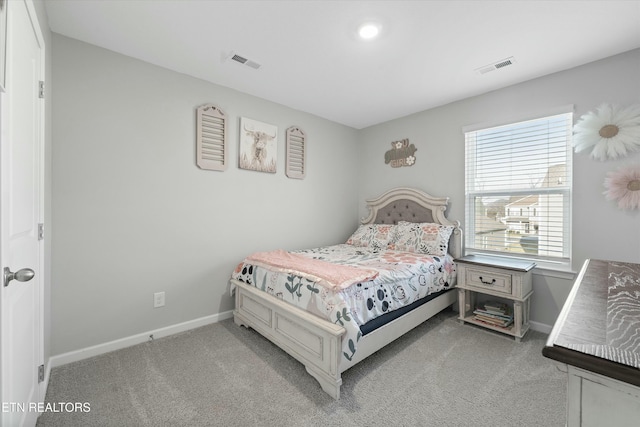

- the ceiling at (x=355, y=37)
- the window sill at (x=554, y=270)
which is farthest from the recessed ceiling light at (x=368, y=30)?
the window sill at (x=554, y=270)

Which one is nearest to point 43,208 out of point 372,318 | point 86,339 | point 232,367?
point 86,339

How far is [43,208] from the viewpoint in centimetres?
162

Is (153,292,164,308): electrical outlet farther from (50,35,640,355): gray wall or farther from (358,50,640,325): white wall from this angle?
(358,50,640,325): white wall

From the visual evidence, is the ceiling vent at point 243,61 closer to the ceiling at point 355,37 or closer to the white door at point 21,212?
the ceiling at point 355,37

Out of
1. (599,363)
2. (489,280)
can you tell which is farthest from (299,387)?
(489,280)

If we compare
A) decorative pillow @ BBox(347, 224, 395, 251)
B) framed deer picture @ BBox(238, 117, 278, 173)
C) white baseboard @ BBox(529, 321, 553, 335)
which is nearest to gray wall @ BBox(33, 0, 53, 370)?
framed deer picture @ BBox(238, 117, 278, 173)

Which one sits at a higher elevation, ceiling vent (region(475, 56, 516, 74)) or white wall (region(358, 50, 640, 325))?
ceiling vent (region(475, 56, 516, 74))

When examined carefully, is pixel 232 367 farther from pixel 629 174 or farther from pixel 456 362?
pixel 629 174

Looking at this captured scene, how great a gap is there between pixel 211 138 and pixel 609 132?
352 centimetres

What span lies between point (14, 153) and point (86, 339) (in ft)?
5.57

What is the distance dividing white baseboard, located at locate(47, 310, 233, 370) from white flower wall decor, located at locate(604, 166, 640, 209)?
3.65 meters

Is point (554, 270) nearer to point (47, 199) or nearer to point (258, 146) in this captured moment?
point (258, 146)

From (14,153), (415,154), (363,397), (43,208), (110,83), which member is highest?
(110,83)

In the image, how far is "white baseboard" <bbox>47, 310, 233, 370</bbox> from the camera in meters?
2.00
